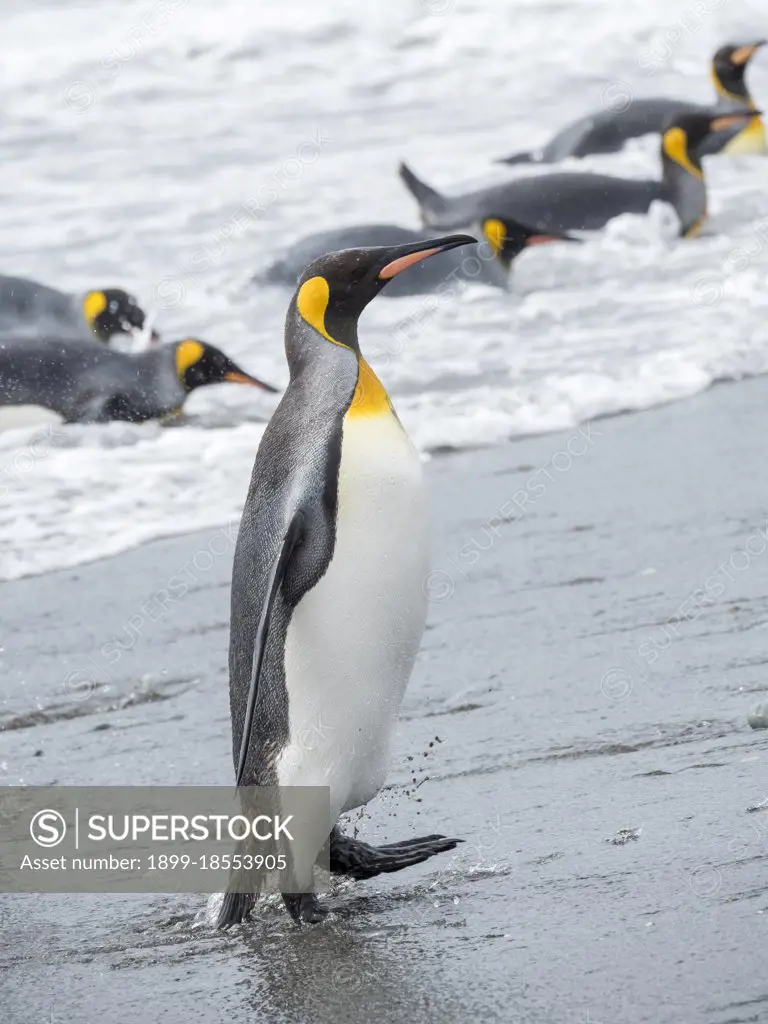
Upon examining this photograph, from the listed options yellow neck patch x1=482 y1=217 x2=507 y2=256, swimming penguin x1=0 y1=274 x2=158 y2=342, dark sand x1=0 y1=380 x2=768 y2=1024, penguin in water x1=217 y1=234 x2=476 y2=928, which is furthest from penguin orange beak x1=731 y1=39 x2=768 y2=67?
penguin in water x1=217 y1=234 x2=476 y2=928

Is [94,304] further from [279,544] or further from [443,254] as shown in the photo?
[279,544]

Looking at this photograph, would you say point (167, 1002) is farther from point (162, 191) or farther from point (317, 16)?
point (317, 16)

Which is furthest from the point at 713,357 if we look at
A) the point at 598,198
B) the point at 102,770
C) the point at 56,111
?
the point at 56,111

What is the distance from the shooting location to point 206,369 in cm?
780

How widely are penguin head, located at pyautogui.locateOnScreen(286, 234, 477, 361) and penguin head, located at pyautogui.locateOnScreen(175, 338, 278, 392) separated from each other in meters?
4.80

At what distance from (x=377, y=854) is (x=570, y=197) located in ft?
29.5

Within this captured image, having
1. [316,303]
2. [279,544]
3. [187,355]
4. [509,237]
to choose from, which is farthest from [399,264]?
[509,237]

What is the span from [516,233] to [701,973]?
8102 mm

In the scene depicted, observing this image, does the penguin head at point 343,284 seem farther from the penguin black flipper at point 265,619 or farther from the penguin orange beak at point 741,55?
the penguin orange beak at point 741,55

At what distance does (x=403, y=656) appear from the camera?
111 inches

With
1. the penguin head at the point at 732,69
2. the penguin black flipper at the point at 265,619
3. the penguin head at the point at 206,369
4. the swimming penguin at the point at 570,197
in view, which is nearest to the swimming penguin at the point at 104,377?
the penguin head at the point at 206,369

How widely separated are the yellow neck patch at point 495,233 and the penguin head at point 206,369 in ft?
7.49

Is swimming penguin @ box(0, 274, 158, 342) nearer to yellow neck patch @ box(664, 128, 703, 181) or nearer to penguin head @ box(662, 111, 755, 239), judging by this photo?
penguin head @ box(662, 111, 755, 239)

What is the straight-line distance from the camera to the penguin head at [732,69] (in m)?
13.7
